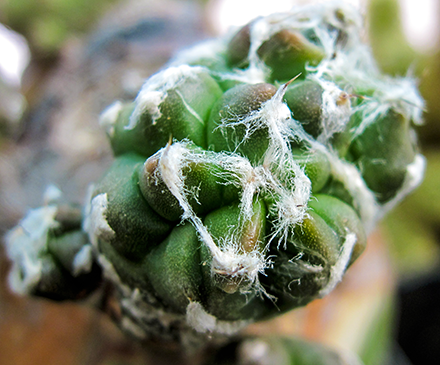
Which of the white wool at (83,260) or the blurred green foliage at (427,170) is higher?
the white wool at (83,260)

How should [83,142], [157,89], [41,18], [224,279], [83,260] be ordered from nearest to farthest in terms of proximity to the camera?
1. [224,279]
2. [157,89]
3. [83,260]
4. [83,142]
5. [41,18]

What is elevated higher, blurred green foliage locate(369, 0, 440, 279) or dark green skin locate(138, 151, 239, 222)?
dark green skin locate(138, 151, 239, 222)

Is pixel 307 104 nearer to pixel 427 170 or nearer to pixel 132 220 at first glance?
pixel 132 220

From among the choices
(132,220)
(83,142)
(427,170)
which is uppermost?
(132,220)

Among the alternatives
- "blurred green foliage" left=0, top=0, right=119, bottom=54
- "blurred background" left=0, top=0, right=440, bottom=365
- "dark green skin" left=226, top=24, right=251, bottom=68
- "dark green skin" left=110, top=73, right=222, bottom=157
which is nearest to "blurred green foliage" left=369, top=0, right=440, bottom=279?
"blurred background" left=0, top=0, right=440, bottom=365

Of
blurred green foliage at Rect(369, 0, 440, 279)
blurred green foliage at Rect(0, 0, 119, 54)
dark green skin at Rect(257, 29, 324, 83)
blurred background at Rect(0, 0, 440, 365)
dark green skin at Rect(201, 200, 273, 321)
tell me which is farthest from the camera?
blurred green foliage at Rect(369, 0, 440, 279)

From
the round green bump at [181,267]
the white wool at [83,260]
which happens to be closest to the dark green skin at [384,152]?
the round green bump at [181,267]

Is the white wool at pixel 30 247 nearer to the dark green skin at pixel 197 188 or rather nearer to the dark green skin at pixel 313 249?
the dark green skin at pixel 197 188

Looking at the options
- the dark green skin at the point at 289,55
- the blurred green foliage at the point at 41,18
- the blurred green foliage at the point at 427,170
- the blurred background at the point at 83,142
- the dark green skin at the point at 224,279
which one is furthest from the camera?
the blurred green foliage at the point at 427,170

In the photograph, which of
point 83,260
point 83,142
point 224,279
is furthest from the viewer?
point 83,142

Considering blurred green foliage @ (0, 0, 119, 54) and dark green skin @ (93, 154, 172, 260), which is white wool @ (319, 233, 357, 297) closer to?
dark green skin @ (93, 154, 172, 260)

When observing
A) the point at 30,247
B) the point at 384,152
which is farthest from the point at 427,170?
the point at 30,247

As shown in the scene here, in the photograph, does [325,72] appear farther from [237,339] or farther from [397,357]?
[397,357]
